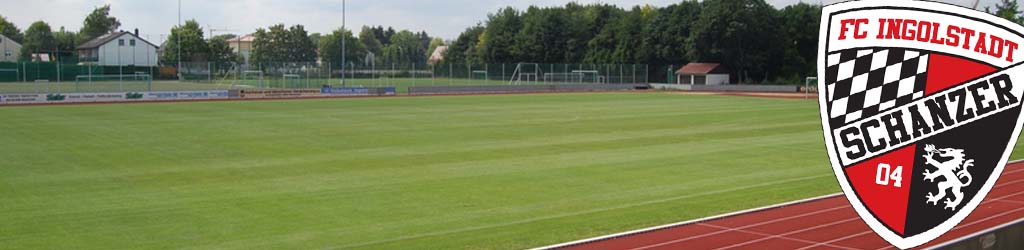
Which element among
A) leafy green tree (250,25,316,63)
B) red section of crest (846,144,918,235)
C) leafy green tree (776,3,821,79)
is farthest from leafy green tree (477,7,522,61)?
red section of crest (846,144,918,235)

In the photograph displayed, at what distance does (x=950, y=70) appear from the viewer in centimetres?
428

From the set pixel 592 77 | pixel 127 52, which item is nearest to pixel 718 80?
pixel 592 77

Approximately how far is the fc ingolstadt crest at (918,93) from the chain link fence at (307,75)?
61.5m

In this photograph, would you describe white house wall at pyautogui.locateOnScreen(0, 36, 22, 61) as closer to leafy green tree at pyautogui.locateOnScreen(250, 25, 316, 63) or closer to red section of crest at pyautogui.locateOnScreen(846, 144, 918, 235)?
leafy green tree at pyautogui.locateOnScreen(250, 25, 316, 63)

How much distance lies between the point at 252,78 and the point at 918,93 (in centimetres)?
7283

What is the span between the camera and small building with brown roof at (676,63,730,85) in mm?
81750

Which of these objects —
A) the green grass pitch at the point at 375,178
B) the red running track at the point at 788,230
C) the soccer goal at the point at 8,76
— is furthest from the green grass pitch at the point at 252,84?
the red running track at the point at 788,230

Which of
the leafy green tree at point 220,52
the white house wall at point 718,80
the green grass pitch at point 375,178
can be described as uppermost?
the leafy green tree at point 220,52

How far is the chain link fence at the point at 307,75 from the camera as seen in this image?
68625 mm

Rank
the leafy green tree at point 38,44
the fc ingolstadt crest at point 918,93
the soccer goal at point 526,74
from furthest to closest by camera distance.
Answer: the leafy green tree at point 38,44
the soccer goal at point 526,74
the fc ingolstadt crest at point 918,93

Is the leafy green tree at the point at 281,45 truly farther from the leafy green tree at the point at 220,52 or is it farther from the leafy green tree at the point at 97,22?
the leafy green tree at the point at 97,22

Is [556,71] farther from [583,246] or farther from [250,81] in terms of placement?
[583,246]

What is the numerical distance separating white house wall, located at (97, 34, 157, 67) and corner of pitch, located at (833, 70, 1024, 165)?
389 feet

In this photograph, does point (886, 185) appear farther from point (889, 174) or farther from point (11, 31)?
point (11, 31)
